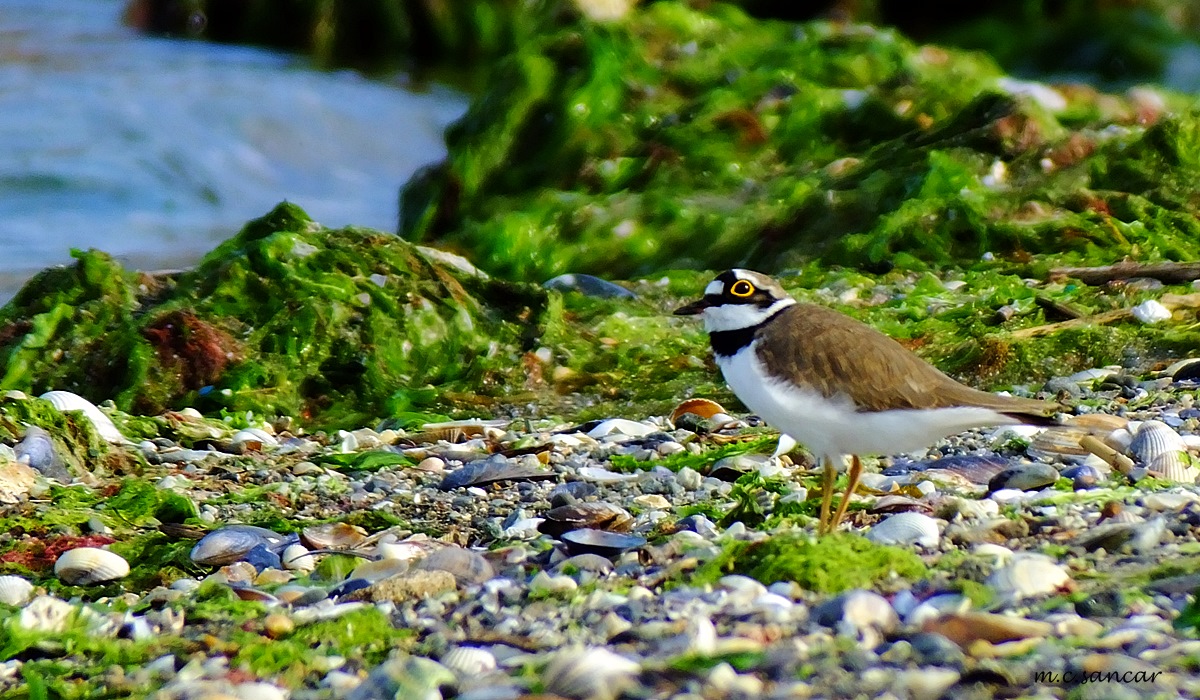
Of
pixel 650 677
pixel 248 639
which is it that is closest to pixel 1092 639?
pixel 650 677

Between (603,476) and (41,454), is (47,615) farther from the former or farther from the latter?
(603,476)

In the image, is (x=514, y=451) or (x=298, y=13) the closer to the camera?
(x=514, y=451)

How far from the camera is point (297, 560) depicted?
497cm

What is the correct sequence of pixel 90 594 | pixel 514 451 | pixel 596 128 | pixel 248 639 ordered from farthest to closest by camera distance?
pixel 596 128
pixel 514 451
pixel 90 594
pixel 248 639

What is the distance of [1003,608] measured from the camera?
12.2ft

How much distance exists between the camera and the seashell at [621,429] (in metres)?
6.59

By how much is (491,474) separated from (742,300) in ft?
4.08

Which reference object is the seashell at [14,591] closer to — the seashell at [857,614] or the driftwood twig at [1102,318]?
the seashell at [857,614]

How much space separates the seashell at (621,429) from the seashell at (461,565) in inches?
82.5

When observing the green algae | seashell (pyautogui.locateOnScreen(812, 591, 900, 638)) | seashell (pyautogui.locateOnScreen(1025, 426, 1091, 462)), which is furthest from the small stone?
seashell (pyautogui.locateOnScreen(1025, 426, 1091, 462))

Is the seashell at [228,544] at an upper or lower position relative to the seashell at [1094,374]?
lower

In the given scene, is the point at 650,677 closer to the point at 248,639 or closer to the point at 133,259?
the point at 248,639

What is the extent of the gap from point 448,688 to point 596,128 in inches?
335

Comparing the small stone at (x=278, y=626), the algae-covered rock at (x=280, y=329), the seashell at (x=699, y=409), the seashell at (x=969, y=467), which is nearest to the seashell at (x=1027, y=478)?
the seashell at (x=969, y=467)
